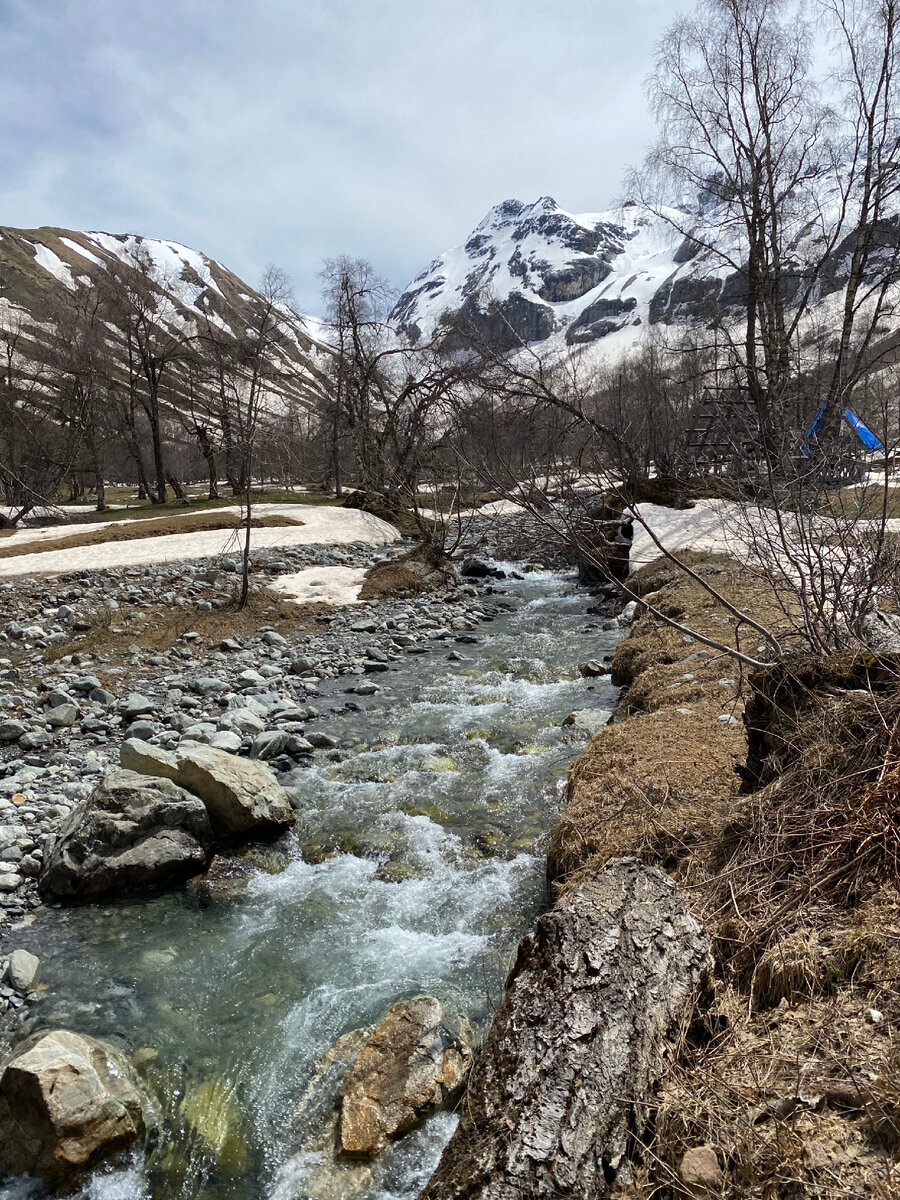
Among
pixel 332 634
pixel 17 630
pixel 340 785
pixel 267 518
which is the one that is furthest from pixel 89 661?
pixel 267 518

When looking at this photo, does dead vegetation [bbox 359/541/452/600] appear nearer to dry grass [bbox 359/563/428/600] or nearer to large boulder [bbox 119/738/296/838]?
dry grass [bbox 359/563/428/600]

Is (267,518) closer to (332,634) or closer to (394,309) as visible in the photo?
(332,634)

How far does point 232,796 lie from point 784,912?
464cm

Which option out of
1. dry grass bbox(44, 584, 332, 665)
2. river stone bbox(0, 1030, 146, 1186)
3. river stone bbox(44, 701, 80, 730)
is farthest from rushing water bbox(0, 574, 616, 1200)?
dry grass bbox(44, 584, 332, 665)

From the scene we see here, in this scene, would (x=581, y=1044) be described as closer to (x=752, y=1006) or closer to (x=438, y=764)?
(x=752, y=1006)

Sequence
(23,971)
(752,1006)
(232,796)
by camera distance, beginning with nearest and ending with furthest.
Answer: (752,1006), (23,971), (232,796)

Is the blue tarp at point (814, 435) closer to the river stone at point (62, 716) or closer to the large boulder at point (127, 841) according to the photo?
the large boulder at point (127, 841)

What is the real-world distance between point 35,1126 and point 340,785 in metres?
4.06

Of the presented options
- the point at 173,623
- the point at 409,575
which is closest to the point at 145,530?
the point at 409,575

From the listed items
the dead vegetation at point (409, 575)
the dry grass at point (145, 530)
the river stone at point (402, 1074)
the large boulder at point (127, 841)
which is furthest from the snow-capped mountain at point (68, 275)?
the river stone at point (402, 1074)

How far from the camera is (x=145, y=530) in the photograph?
21719 mm

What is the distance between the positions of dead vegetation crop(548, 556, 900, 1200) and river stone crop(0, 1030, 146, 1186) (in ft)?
8.78

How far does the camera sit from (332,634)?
43.2 ft

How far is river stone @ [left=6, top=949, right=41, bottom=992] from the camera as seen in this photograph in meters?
4.26
